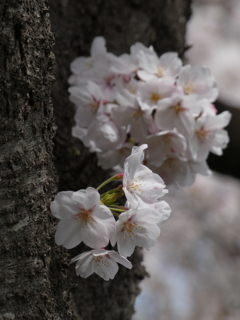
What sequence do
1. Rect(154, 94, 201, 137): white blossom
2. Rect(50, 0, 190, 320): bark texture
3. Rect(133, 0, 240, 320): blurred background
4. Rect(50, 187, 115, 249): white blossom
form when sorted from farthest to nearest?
Rect(133, 0, 240, 320): blurred background
Rect(50, 0, 190, 320): bark texture
Rect(154, 94, 201, 137): white blossom
Rect(50, 187, 115, 249): white blossom

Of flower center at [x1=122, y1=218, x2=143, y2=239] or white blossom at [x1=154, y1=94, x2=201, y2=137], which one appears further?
white blossom at [x1=154, y1=94, x2=201, y2=137]

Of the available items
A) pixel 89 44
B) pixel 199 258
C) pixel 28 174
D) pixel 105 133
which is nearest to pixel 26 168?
pixel 28 174

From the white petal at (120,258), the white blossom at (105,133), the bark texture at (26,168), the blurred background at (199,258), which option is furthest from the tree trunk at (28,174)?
the blurred background at (199,258)

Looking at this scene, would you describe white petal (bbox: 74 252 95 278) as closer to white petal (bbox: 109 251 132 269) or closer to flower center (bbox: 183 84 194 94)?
white petal (bbox: 109 251 132 269)

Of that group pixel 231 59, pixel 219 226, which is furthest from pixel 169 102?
pixel 231 59

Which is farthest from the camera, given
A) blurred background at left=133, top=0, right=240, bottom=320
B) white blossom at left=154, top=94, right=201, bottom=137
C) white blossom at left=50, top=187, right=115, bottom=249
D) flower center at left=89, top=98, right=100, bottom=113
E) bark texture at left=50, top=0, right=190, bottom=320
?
blurred background at left=133, top=0, right=240, bottom=320

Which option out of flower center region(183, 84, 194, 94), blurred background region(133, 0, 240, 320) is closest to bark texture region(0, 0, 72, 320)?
flower center region(183, 84, 194, 94)
